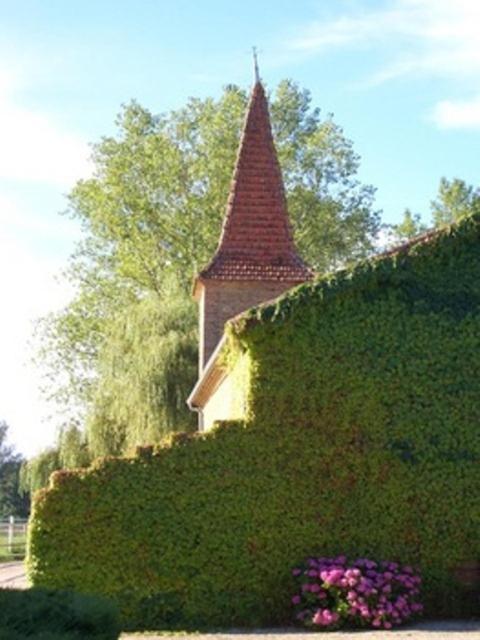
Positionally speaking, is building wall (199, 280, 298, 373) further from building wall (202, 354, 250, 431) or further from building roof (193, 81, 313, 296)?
building wall (202, 354, 250, 431)

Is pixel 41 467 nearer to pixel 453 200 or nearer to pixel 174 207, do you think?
pixel 174 207

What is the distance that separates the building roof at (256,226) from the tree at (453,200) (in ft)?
87.9

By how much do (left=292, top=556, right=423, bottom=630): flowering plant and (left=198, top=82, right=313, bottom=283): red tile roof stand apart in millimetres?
11064

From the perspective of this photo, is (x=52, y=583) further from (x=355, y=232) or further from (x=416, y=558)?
(x=355, y=232)

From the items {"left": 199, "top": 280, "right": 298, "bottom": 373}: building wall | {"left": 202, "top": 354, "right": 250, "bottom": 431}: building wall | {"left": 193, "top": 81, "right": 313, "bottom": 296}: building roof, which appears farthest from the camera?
{"left": 193, "top": 81, "right": 313, "bottom": 296}: building roof

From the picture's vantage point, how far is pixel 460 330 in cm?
1742

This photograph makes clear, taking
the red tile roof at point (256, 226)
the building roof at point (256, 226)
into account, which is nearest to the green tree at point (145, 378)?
the building roof at point (256, 226)

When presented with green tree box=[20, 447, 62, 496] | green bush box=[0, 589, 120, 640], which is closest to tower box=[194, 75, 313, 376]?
green tree box=[20, 447, 62, 496]

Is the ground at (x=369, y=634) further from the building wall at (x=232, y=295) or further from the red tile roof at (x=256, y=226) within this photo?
the red tile roof at (x=256, y=226)

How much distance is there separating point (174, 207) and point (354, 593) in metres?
28.0

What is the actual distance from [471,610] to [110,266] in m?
29.3

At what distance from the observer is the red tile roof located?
Result: 2608cm

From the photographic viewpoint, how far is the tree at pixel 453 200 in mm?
52938

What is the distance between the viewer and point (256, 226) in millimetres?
26734
